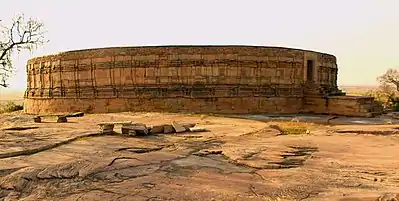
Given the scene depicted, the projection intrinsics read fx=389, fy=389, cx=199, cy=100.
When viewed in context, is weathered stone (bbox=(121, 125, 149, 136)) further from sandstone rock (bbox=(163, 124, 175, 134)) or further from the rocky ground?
sandstone rock (bbox=(163, 124, 175, 134))

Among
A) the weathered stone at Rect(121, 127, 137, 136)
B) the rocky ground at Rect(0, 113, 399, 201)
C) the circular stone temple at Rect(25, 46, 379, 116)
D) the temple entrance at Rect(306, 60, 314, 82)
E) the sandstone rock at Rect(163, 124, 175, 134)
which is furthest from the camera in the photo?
the temple entrance at Rect(306, 60, 314, 82)

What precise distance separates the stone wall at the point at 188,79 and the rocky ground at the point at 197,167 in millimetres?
8403

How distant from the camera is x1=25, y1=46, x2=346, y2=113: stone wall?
18.1 metres

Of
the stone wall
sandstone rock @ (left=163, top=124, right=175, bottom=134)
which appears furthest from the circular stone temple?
sandstone rock @ (left=163, top=124, right=175, bottom=134)

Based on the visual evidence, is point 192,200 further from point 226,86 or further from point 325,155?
point 226,86

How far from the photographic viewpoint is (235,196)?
4805 mm

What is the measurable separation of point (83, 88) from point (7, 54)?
3.71 m

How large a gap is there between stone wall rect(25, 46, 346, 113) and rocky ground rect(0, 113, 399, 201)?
8403mm

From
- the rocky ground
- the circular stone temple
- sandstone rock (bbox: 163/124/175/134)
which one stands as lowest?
the rocky ground

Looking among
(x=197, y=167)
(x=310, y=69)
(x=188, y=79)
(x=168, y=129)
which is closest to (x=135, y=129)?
(x=168, y=129)

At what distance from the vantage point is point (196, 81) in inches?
714

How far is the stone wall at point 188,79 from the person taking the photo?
59.4 ft

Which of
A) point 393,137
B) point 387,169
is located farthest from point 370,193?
point 393,137

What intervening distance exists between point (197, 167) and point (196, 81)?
39.4ft
